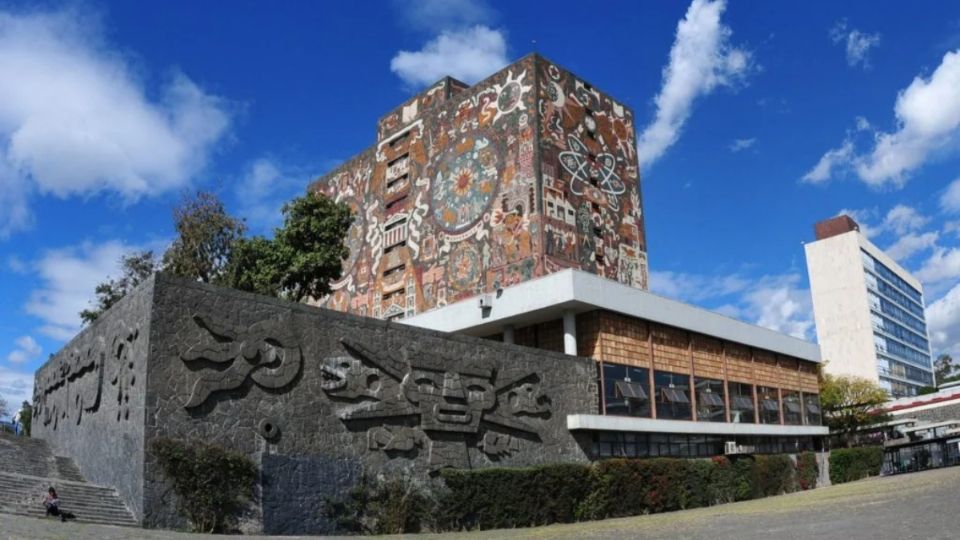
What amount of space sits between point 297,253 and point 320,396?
14.4m

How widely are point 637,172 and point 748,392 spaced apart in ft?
36.7

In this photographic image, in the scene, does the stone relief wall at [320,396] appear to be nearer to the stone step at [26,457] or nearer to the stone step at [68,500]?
the stone step at [68,500]

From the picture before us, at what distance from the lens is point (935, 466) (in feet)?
102

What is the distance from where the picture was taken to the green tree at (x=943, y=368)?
103 meters

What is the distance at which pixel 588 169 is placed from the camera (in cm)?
3281

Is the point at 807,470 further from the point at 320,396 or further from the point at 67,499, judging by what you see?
the point at 67,499

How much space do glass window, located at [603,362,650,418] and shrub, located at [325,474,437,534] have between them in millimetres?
8068

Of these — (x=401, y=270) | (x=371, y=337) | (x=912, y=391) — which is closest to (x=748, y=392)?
(x=401, y=270)

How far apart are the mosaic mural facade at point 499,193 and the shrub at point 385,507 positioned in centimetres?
1338

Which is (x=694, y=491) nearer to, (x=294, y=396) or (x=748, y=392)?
(x=748, y=392)

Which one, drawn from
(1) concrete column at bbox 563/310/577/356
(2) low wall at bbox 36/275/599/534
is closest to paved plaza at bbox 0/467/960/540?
(2) low wall at bbox 36/275/599/534

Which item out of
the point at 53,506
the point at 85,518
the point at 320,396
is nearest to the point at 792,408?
the point at 320,396

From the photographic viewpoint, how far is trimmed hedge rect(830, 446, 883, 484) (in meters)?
33.0

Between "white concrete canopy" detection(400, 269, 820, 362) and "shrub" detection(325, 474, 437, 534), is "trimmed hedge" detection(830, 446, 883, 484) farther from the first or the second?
"shrub" detection(325, 474, 437, 534)
